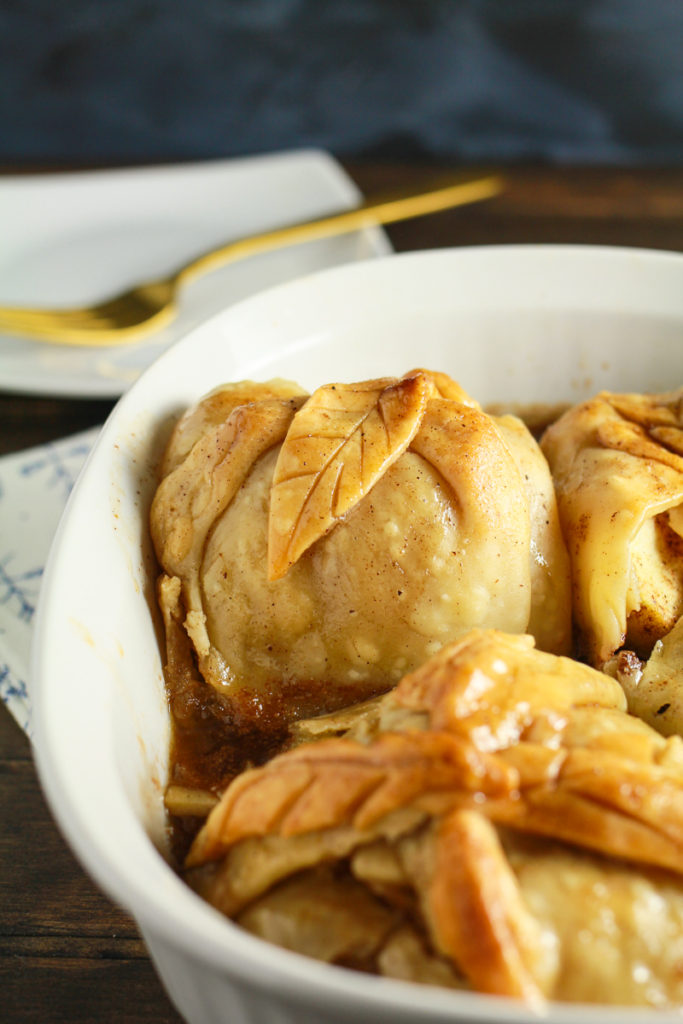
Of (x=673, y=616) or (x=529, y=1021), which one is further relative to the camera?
(x=673, y=616)

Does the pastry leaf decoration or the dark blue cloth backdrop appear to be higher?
the pastry leaf decoration

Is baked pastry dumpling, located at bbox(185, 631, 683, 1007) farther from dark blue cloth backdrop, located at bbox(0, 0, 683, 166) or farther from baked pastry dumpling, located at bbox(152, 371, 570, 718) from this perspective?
dark blue cloth backdrop, located at bbox(0, 0, 683, 166)

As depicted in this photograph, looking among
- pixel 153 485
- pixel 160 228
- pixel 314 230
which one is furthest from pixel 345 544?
pixel 160 228

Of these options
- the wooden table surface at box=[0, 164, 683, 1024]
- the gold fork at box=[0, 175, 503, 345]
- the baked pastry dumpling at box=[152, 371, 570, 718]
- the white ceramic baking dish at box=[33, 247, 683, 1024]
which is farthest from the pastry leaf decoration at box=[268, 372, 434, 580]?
the gold fork at box=[0, 175, 503, 345]

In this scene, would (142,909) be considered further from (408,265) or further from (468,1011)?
(408,265)

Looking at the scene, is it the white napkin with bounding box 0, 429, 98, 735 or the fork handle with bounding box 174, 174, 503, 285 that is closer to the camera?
the white napkin with bounding box 0, 429, 98, 735

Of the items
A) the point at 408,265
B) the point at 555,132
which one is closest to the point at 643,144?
the point at 555,132

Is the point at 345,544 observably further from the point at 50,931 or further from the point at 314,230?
the point at 314,230

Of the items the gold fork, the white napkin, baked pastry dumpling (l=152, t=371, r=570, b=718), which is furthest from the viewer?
the gold fork
